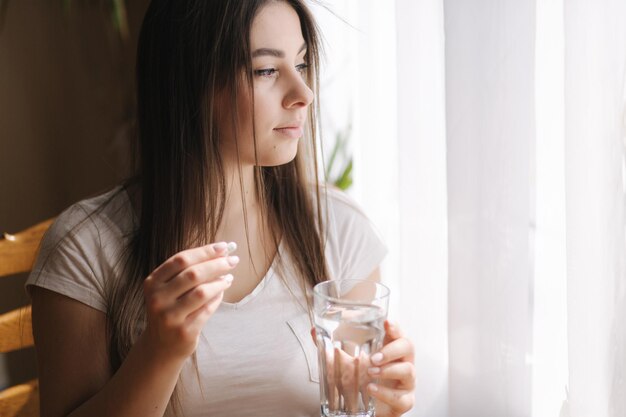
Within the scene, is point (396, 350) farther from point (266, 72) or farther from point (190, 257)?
point (266, 72)

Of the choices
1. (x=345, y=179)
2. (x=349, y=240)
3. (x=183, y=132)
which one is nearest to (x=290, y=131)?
(x=183, y=132)

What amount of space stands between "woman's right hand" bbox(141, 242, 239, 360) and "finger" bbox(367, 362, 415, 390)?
0.93 ft

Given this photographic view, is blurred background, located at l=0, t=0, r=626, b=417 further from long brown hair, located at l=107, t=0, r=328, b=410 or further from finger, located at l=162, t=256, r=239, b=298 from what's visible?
finger, located at l=162, t=256, r=239, b=298

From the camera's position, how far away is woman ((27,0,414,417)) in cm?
122

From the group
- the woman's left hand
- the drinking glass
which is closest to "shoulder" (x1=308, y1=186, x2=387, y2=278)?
→ the woman's left hand

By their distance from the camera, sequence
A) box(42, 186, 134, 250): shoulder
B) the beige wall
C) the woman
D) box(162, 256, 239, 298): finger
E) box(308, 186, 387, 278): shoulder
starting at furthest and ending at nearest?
1. the beige wall
2. box(308, 186, 387, 278): shoulder
3. box(42, 186, 134, 250): shoulder
4. the woman
5. box(162, 256, 239, 298): finger

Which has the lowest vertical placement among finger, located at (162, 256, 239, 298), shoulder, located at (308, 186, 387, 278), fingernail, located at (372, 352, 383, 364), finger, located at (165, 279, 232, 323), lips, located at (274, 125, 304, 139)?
fingernail, located at (372, 352, 383, 364)

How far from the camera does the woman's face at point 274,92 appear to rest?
122 cm

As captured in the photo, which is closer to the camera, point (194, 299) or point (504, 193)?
point (194, 299)

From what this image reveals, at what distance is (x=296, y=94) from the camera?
4.00 ft

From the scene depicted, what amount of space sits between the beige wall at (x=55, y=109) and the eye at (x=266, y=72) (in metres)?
1.66

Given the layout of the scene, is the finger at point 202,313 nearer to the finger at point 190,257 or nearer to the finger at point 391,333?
the finger at point 190,257

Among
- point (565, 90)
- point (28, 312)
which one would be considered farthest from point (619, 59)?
point (28, 312)

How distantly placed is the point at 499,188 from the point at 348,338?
46 centimetres
